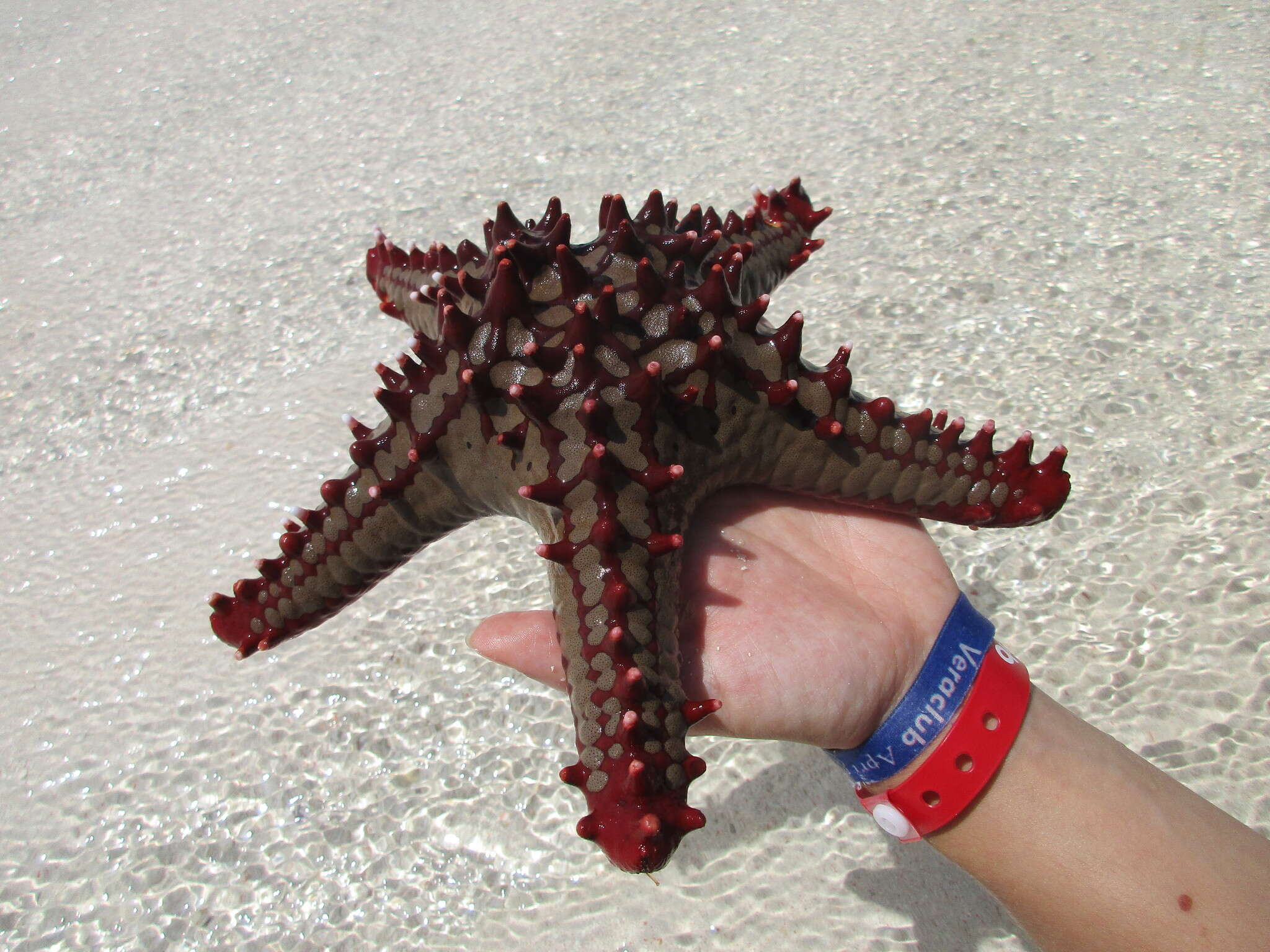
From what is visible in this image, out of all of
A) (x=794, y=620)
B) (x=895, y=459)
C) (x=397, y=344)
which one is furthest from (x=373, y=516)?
(x=397, y=344)

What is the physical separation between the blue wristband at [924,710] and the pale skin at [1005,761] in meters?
0.03

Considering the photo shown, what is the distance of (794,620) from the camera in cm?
203

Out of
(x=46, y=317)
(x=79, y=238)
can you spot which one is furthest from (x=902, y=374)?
(x=79, y=238)

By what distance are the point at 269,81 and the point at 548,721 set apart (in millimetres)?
5489

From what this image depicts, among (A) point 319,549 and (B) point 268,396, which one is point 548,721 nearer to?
(A) point 319,549

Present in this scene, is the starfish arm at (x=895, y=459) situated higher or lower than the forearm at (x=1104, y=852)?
higher

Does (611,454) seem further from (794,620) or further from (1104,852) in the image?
(1104,852)

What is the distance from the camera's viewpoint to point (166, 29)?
7.26 m

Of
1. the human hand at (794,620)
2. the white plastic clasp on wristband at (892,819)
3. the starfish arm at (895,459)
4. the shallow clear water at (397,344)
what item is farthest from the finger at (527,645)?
the shallow clear water at (397,344)

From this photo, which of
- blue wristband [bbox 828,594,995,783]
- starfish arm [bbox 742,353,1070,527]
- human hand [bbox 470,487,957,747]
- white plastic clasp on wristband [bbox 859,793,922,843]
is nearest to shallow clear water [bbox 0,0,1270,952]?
white plastic clasp on wristband [bbox 859,793,922,843]

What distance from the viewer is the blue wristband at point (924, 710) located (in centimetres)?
203

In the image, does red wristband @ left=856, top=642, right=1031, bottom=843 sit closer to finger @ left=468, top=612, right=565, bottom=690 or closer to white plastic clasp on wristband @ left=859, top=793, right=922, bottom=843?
white plastic clasp on wristband @ left=859, top=793, right=922, bottom=843

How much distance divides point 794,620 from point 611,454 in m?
0.58

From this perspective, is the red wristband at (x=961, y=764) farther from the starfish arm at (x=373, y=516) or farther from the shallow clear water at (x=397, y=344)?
the starfish arm at (x=373, y=516)
